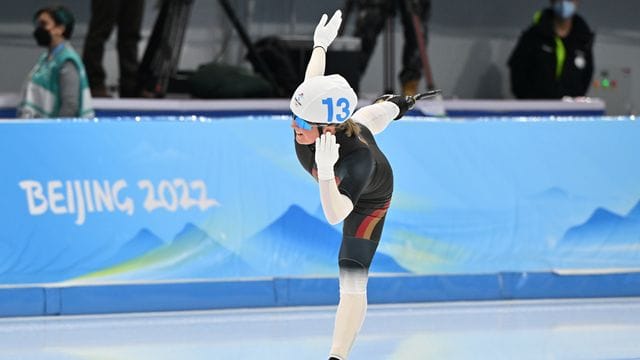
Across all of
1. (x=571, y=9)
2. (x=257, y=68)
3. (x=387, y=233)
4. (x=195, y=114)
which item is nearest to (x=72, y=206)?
(x=387, y=233)

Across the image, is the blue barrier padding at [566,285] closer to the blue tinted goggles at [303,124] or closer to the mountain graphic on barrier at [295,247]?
the mountain graphic on barrier at [295,247]

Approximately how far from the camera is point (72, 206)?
830cm

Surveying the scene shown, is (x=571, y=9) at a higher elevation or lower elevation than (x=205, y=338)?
higher

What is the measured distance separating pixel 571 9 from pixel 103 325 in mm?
6422

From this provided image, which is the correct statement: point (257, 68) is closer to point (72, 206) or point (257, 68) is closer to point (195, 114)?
point (195, 114)

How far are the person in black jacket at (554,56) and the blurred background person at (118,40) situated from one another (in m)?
4.01

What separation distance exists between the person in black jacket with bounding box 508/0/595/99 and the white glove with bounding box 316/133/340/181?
7.24 m

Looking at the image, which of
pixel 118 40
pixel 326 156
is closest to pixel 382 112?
pixel 326 156

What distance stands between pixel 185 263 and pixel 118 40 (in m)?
3.71

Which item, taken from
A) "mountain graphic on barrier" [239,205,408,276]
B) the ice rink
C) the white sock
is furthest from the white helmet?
"mountain graphic on barrier" [239,205,408,276]

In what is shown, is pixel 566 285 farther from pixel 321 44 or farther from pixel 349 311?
pixel 321 44

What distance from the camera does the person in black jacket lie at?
41.9ft

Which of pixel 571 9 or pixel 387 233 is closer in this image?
pixel 387 233

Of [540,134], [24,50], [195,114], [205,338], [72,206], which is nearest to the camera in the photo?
[205,338]
